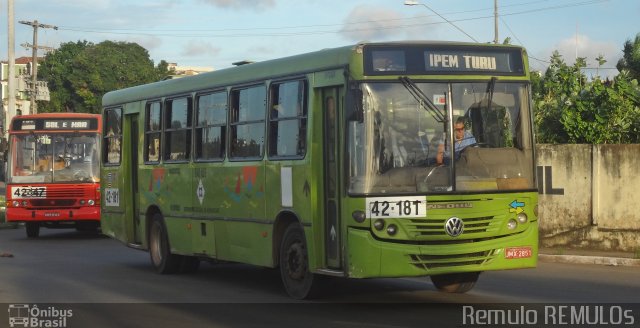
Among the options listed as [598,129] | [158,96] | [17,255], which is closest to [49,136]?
[17,255]

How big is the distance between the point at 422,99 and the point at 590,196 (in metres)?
8.91

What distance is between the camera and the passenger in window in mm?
11109

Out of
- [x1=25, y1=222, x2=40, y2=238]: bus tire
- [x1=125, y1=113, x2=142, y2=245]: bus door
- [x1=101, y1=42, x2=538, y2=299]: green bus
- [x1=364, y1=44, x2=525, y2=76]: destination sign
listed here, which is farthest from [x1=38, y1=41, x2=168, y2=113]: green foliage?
[x1=364, y1=44, x2=525, y2=76]: destination sign

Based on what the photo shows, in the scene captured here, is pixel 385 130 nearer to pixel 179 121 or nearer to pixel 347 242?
Answer: pixel 347 242

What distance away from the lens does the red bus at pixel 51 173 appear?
83.9ft

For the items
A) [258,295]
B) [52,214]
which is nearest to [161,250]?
[258,295]

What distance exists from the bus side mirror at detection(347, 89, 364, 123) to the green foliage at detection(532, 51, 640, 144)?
34.1ft

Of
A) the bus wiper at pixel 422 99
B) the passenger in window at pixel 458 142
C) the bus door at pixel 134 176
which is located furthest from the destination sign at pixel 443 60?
the bus door at pixel 134 176

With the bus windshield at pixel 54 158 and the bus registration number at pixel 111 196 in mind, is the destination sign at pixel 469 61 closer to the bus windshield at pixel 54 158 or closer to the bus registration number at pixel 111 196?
the bus registration number at pixel 111 196

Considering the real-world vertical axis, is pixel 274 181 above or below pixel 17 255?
above

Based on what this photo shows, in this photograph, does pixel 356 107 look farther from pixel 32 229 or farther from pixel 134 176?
pixel 32 229

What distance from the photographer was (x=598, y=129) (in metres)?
20.3

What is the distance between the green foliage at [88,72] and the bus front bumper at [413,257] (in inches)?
3193

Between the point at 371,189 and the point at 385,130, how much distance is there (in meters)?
0.62
